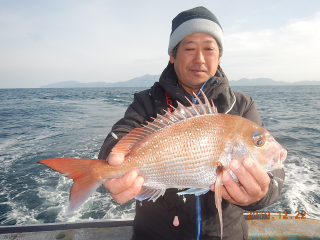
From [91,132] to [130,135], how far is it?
1290 cm

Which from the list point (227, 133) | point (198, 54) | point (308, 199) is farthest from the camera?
point (308, 199)

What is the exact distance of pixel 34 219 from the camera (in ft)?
20.1

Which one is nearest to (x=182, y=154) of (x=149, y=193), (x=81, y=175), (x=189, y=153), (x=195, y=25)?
(x=189, y=153)

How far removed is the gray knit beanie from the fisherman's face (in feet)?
0.25

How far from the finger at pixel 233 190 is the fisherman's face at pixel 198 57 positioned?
150 cm

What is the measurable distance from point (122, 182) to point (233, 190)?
4.00ft

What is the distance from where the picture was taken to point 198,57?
117 inches

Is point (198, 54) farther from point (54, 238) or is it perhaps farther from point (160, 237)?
Answer: point (54, 238)

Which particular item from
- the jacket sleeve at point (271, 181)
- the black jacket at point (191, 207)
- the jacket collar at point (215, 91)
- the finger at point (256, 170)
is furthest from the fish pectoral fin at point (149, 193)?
the jacket collar at point (215, 91)

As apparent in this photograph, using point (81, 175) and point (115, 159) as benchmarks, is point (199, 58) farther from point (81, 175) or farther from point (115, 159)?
point (81, 175)

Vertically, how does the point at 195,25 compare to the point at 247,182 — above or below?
above

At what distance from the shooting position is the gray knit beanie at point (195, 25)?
3066 millimetres

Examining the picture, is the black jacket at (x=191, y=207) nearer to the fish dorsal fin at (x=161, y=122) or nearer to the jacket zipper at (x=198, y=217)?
the jacket zipper at (x=198, y=217)

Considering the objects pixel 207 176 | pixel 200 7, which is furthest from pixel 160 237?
pixel 200 7
